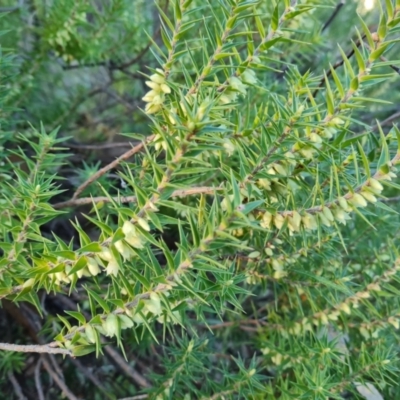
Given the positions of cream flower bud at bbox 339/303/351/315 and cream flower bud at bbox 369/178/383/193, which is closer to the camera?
cream flower bud at bbox 369/178/383/193

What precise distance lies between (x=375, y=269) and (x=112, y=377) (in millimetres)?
412

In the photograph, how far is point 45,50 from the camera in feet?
2.73

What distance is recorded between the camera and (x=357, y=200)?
0.41 meters

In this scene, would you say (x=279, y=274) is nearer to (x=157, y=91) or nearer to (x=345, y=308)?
(x=345, y=308)

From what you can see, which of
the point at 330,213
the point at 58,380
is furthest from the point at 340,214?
the point at 58,380

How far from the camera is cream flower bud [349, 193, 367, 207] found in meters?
0.41

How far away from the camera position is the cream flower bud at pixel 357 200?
409 mm

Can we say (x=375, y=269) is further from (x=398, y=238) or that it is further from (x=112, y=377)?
(x=112, y=377)

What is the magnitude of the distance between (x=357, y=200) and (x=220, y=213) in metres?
0.13

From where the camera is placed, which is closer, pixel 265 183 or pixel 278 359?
pixel 265 183

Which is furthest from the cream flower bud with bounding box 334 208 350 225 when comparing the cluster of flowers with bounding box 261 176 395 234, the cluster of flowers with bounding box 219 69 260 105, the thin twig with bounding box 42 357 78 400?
the thin twig with bounding box 42 357 78 400

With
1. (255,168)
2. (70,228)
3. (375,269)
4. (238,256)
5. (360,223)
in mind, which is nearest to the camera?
(255,168)

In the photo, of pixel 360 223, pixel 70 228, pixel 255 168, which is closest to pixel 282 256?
pixel 255 168

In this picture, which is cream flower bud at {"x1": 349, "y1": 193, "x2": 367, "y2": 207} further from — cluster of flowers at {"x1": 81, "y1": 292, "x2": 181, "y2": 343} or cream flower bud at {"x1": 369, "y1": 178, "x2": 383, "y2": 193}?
cluster of flowers at {"x1": 81, "y1": 292, "x2": 181, "y2": 343}
